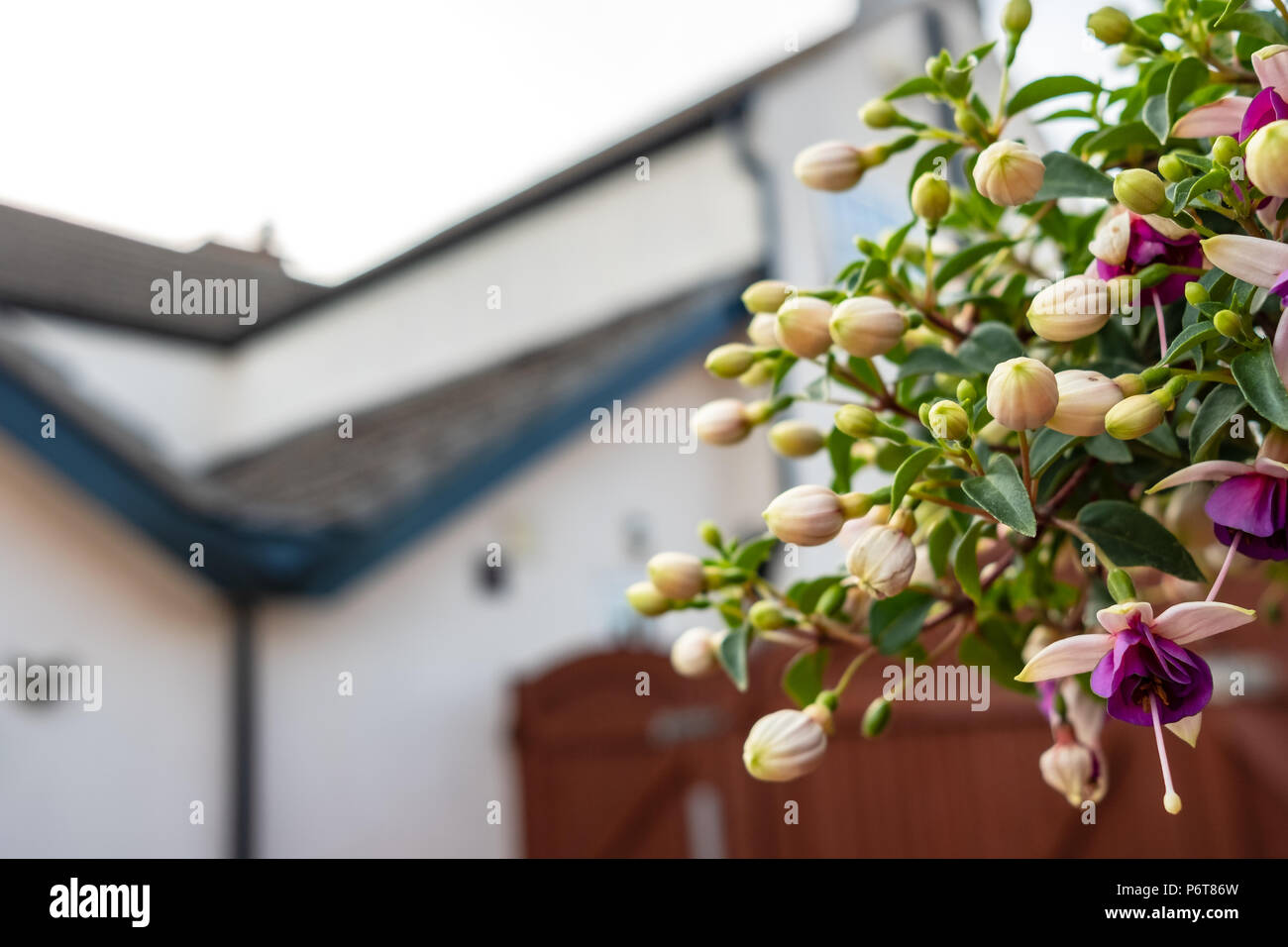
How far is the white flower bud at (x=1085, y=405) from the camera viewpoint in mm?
456

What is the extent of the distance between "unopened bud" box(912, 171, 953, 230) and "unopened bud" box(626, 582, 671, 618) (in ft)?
0.88

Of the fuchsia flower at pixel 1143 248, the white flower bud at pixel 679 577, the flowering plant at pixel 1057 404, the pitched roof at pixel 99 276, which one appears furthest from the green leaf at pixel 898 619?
the pitched roof at pixel 99 276

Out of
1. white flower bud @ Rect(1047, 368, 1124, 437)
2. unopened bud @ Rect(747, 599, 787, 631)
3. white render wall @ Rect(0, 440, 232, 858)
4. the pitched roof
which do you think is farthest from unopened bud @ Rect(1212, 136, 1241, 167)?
the pitched roof

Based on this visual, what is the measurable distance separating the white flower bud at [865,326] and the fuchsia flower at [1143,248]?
0.34 feet

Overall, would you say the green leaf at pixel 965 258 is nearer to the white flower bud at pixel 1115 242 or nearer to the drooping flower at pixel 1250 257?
the white flower bud at pixel 1115 242

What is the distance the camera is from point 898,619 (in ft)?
2.05

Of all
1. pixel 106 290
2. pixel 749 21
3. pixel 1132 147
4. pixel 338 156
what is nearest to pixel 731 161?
pixel 749 21

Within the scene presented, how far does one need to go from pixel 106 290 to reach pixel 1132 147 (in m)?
6.25

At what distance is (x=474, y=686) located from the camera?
12.6ft

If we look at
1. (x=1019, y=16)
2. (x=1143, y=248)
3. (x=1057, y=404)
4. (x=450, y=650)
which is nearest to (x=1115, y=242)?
(x=1143, y=248)

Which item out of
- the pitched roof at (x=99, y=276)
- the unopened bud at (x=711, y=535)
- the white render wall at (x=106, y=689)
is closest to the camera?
the unopened bud at (x=711, y=535)

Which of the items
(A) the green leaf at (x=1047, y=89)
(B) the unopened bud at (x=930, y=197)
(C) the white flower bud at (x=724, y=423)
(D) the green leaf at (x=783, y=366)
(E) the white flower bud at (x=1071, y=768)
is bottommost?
(E) the white flower bud at (x=1071, y=768)

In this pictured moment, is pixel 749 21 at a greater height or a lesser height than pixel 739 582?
greater

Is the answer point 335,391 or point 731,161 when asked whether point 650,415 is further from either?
point 335,391
